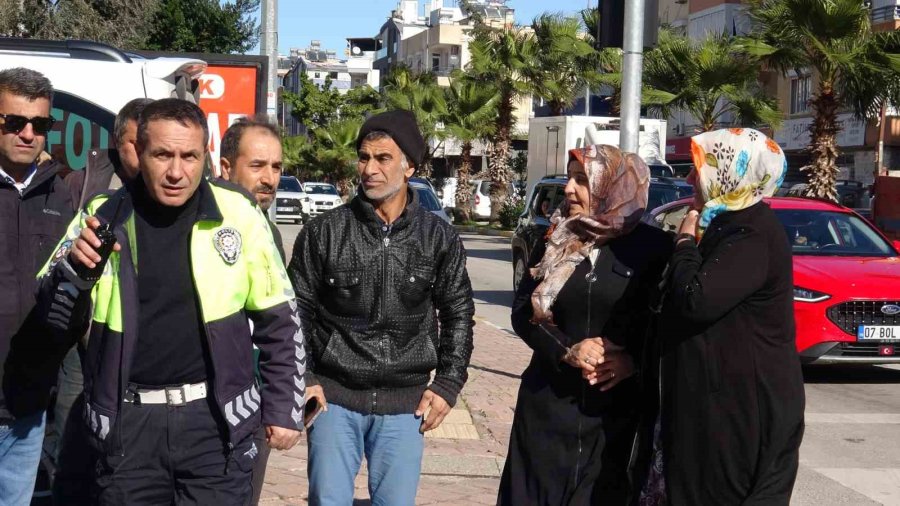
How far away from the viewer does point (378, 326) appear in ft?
14.4

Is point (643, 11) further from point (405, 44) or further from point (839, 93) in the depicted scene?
point (405, 44)

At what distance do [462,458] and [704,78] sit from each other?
20.8m

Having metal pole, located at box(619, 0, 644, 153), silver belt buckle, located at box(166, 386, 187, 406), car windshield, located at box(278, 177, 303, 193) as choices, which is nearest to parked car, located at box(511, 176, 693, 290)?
metal pole, located at box(619, 0, 644, 153)

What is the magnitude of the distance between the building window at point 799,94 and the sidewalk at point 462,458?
37746mm

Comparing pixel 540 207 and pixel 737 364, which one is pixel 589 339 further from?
pixel 540 207

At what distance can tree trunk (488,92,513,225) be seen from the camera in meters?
41.8

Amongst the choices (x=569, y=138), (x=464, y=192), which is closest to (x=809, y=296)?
(x=569, y=138)

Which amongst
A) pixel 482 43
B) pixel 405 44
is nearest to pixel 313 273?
pixel 482 43

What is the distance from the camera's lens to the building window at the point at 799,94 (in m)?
45.8

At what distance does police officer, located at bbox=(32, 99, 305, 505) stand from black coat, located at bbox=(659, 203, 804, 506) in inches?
54.1

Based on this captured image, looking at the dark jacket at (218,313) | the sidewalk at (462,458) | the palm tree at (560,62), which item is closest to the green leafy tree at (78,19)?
the sidewalk at (462,458)

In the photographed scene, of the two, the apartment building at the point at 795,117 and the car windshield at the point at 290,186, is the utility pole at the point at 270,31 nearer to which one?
the apartment building at the point at 795,117

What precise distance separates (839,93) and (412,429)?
2132 centimetres

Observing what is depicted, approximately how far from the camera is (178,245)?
3.55 meters
